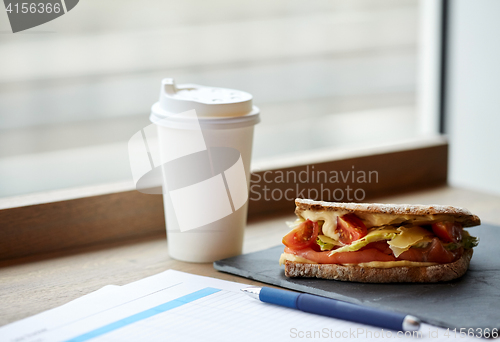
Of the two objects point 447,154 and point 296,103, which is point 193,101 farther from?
point 296,103

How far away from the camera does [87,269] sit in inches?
40.9

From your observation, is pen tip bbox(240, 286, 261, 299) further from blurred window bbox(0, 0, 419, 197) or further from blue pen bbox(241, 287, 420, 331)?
blurred window bbox(0, 0, 419, 197)

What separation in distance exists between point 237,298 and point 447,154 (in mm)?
1122

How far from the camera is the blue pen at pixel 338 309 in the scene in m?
0.71

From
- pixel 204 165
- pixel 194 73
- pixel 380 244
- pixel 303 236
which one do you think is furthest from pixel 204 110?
pixel 194 73

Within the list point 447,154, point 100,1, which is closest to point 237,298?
point 447,154

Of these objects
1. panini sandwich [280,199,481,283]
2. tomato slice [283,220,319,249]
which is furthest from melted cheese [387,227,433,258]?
tomato slice [283,220,319,249]

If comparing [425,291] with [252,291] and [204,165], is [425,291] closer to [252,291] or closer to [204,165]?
[252,291]

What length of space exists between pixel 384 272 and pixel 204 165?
367 mm

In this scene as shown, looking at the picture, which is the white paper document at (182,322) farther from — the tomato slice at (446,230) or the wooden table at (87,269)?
the tomato slice at (446,230)

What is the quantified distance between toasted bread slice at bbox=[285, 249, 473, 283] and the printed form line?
6.4 inches

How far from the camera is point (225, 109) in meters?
0.98

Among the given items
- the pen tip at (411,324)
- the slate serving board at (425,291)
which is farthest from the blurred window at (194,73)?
the pen tip at (411,324)

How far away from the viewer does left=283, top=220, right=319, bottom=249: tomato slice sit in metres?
0.94
